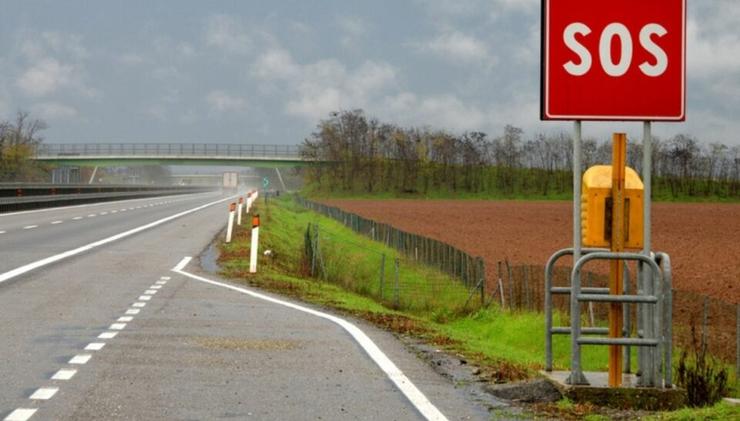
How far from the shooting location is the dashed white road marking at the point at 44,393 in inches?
325

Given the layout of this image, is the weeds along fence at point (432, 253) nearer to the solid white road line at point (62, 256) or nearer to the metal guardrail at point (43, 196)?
the solid white road line at point (62, 256)

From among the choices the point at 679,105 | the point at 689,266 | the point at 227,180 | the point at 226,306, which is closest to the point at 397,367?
the point at 679,105

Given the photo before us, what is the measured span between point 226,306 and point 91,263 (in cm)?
712

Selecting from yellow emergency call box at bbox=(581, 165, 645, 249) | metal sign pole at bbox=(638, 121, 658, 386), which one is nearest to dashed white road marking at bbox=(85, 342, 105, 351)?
yellow emergency call box at bbox=(581, 165, 645, 249)

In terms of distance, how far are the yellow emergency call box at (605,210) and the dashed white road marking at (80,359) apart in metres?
Answer: 4.66

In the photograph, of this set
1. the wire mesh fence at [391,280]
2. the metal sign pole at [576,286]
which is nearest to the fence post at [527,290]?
the wire mesh fence at [391,280]

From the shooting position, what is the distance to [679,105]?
29.3 feet

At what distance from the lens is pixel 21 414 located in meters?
7.63

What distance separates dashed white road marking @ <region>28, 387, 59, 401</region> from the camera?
8.27 metres

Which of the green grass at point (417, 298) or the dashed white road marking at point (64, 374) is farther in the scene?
the green grass at point (417, 298)

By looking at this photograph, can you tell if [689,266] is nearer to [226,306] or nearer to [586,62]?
[226,306]

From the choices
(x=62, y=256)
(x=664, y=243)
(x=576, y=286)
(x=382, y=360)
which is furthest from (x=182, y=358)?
(x=664, y=243)

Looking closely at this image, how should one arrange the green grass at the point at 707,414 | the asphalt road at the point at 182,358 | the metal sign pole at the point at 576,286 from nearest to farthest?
the green grass at the point at 707,414
the asphalt road at the point at 182,358
the metal sign pole at the point at 576,286

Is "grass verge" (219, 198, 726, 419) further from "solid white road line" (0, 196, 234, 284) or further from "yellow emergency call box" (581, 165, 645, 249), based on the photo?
"solid white road line" (0, 196, 234, 284)
